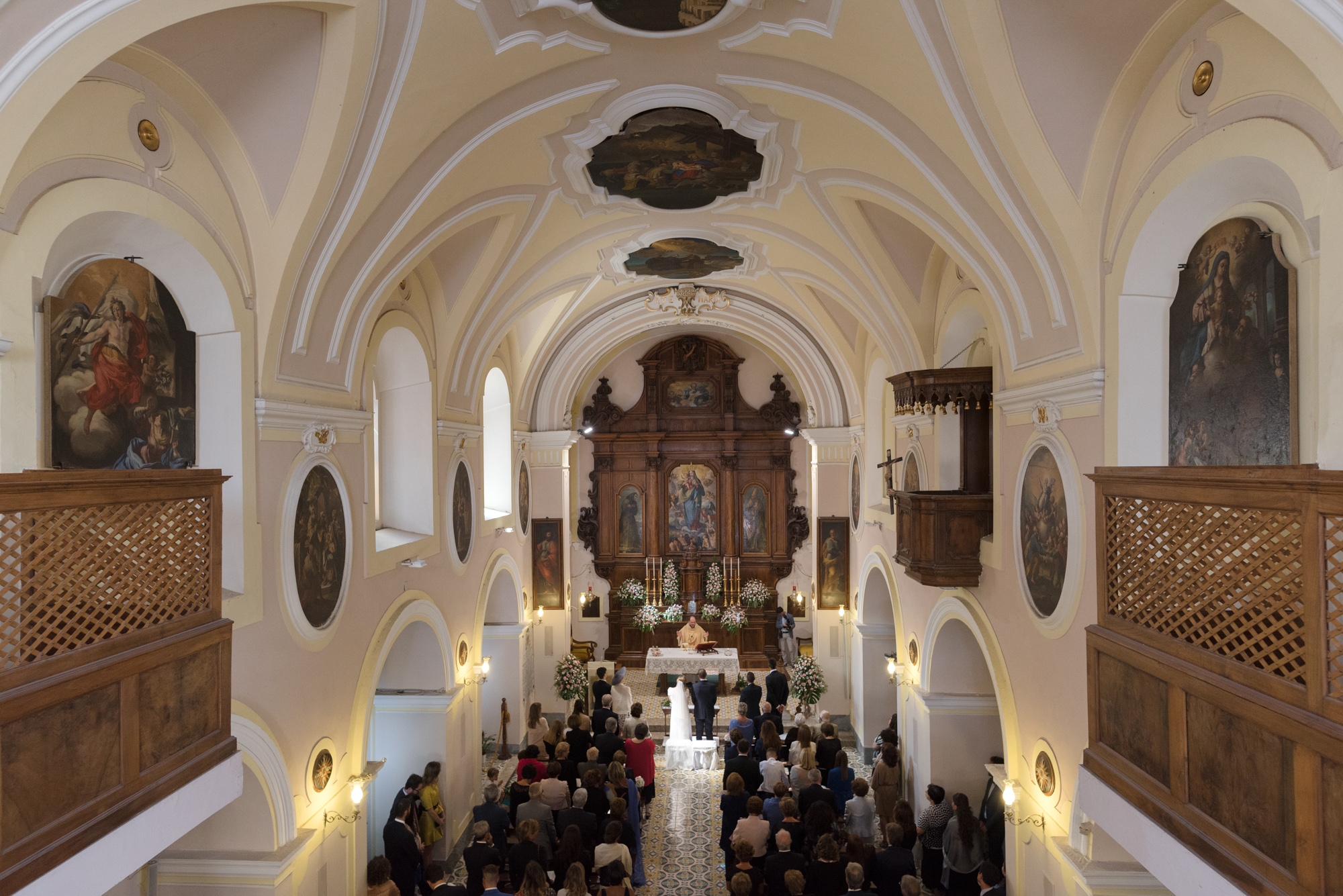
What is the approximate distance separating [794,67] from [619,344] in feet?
39.4

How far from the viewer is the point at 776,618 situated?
18.9m

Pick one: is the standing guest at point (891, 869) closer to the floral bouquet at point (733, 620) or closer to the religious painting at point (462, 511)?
the religious painting at point (462, 511)

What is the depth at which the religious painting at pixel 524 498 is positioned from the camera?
15164mm

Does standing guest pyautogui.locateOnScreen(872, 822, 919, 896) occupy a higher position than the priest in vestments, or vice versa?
the priest in vestments

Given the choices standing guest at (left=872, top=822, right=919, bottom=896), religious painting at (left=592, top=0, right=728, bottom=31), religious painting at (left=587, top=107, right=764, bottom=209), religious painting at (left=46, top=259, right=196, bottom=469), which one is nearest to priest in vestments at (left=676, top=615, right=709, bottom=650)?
standing guest at (left=872, top=822, right=919, bottom=896)

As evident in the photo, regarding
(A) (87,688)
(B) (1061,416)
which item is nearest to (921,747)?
(B) (1061,416)

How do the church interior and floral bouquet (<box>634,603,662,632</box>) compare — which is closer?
the church interior

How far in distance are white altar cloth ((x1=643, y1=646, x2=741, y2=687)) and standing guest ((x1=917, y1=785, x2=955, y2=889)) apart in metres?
6.04

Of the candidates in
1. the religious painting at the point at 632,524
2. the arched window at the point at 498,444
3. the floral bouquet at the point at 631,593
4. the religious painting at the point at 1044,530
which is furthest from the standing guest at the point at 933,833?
the religious painting at the point at 632,524

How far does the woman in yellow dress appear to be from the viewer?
9.10m

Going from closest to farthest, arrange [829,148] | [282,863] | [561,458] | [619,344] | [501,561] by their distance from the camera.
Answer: [282,863] < [829,148] < [501,561] < [561,458] < [619,344]

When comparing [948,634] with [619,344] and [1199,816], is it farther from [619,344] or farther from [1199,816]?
[619,344]

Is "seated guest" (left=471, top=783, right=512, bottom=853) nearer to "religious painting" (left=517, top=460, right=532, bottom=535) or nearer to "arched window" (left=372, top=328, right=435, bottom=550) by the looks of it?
"arched window" (left=372, top=328, right=435, bottom=550)

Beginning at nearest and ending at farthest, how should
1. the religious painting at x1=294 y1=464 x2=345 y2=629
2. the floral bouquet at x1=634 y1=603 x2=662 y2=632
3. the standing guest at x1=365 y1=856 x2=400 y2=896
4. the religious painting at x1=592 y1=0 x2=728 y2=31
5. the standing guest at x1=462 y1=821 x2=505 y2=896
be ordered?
the religious painting at x1=592 y1=0 x2=728 y2=31 → the standing guest at x1=365 y1=856 x2=400 y2=896 → the religious painting at x1=294 y1=464 x2=345 y2=629 → the standing guest at x1=462 y1=821 x2=505 y2=896 → the floral bouquet at x1=634 y1=603 x2=662 y2=632
